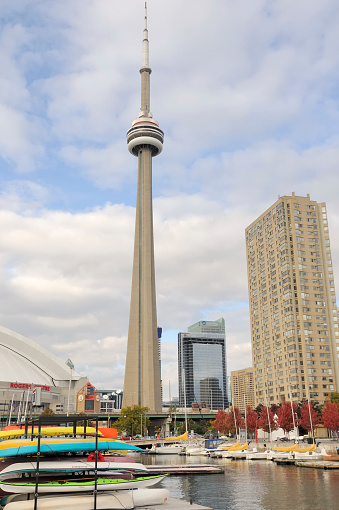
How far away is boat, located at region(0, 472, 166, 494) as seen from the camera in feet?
96.6

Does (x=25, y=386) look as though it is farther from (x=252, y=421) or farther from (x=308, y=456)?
(x=308, y=456)

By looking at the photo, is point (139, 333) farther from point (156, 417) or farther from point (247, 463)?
point (247, 463)

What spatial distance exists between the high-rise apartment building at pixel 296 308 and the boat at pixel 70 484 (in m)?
109

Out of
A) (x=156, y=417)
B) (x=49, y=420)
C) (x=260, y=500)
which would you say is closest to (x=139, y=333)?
(x=156, y=417)

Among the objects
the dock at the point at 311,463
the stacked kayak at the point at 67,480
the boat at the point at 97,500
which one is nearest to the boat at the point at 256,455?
the dock at the point at 311,463

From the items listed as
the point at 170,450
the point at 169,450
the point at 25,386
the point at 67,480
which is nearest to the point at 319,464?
the point at 67,480

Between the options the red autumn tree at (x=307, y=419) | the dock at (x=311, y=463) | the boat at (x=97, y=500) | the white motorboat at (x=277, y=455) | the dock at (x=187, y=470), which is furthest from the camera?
the red autumn tree at (x=307, y=419)

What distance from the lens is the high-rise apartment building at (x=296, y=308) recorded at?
454ft

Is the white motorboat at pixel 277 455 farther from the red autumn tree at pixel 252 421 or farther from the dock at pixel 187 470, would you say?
the red autumn tree at pixel 252 421

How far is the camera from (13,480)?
1260 inches

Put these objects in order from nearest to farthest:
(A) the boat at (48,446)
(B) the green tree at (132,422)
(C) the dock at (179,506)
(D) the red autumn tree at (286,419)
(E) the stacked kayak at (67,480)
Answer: (E) the stacked kayak at (67,480) → (C) the dock at (179,506) → (A) the boat at (48,446) → (D) the red autumn tree at (286,419) → (B) the green tree at (132,422)

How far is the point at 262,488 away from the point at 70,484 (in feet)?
84.7

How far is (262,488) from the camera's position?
160 ft

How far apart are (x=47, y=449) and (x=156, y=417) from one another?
158 metres
